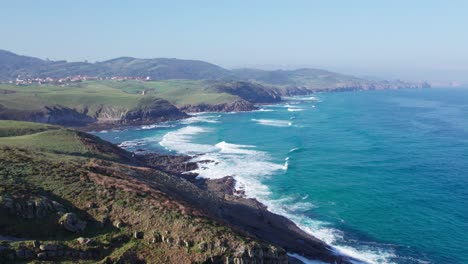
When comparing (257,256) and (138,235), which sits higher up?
(138,235)

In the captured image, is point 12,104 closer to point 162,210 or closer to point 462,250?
point 162,210

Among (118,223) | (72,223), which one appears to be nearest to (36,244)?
(72,223)

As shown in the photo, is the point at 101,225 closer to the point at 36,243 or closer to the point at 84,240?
the point at 84,240

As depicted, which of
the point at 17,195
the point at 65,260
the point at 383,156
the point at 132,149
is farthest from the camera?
the point at 132,149

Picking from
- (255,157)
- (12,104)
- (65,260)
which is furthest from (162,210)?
(12,104)

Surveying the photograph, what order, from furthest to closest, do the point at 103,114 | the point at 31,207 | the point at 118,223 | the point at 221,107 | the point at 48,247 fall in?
the point at 221,107 < the point at 103,114 < the point at 118,223 < the point at 31,207 < the point at 48,247

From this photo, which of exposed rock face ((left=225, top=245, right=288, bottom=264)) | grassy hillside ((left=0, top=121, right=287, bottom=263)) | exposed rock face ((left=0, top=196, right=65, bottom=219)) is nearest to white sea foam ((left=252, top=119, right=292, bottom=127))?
grassy hillside ((left=0, top=121, right=287, bottom=263))
